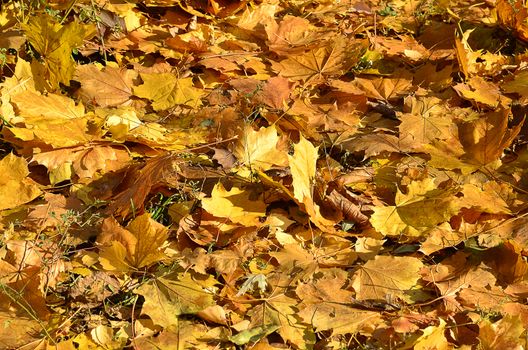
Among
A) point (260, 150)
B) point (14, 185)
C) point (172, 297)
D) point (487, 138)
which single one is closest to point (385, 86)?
point (487, 138)

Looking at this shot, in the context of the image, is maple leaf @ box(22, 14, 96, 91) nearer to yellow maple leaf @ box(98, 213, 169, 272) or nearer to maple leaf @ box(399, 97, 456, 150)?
yellow maple leaf @ box(98, 213, 169, 272)

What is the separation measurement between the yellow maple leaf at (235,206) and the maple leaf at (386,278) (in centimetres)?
36

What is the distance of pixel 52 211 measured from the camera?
2.07 meters

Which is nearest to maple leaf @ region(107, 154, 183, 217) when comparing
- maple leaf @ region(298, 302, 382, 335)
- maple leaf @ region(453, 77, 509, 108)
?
maple leaf @ region(298, 302, 382, 335)

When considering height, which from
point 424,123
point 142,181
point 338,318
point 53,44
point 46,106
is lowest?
point 338,318

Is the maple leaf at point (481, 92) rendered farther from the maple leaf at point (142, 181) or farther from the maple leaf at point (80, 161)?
the maple leaf at point (80, 161)

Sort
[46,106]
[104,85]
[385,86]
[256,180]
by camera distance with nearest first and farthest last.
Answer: [256,180] → [46,106] → [104,85] → [385,86]

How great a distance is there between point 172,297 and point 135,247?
0.19 meters

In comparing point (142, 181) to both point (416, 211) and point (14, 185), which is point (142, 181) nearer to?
point (14, 185)

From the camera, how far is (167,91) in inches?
103

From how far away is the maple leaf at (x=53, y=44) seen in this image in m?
2.37

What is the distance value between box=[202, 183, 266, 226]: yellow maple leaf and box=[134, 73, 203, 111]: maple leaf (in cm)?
62

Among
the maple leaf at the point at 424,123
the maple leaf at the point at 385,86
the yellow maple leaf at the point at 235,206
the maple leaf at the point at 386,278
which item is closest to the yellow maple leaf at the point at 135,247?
the yellow maple leaf at the point at 235,206

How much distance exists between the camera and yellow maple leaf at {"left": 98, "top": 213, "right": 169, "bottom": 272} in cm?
185
